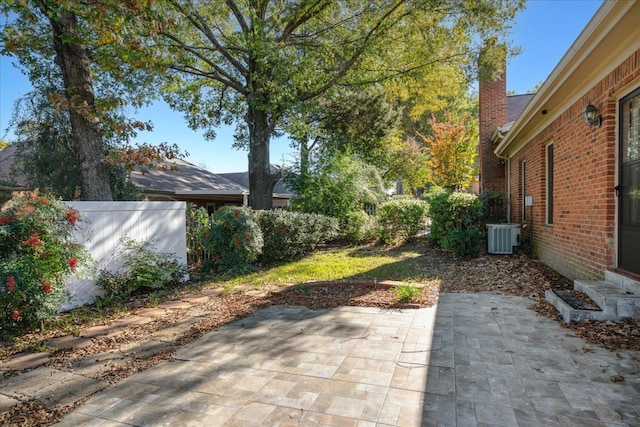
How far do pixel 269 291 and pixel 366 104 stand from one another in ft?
43.8

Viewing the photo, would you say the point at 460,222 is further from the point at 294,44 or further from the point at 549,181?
the point at 294,44

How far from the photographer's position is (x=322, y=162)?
1309 centimetres

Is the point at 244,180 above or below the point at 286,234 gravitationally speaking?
above

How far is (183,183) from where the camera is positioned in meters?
14.3

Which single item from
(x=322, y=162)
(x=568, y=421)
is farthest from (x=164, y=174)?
Answer: (x=568, y=421)

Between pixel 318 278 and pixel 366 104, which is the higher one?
pixel 366 104

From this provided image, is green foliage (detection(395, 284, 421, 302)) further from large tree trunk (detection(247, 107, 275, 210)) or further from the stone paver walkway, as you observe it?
large tree trunk (detection(247, 107, 275, 210))

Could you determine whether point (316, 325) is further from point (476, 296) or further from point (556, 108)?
point (556, 108)

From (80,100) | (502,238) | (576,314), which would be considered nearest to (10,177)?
(80,100)

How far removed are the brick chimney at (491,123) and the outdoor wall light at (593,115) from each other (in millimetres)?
7792

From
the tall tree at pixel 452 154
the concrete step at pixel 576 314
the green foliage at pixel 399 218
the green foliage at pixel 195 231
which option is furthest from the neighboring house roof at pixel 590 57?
the tall tree at pixel 452 154

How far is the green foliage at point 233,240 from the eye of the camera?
739cm

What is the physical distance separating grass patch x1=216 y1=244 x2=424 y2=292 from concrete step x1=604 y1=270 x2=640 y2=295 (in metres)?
2.70

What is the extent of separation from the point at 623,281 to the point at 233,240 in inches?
238
